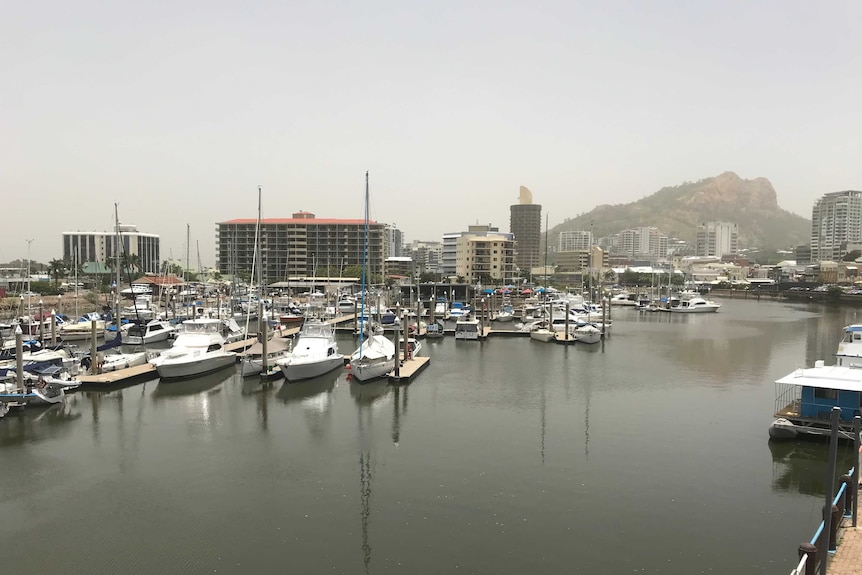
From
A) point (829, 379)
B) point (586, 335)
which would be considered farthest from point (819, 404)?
point (586, 335)

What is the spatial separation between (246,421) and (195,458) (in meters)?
5.00

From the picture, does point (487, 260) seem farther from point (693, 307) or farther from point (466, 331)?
point (466, 331)

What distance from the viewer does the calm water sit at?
14623 mm

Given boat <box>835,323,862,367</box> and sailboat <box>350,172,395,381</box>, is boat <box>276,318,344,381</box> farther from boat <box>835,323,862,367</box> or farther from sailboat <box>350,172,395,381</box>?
boat <box>835,323,862,367</box>

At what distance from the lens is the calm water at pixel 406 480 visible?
14.6 meters

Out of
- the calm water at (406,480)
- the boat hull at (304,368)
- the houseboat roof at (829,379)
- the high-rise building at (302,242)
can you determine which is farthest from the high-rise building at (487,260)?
the houseboat roof at (829,379)

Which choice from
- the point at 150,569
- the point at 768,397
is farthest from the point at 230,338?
the point at 768,397

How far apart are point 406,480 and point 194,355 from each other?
20.2m

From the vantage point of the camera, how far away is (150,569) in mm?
13828

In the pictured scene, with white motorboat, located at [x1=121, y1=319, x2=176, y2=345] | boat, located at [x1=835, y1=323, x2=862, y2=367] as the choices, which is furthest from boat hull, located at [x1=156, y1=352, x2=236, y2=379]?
boat, located at [x1=835, y1=323, x2=862, y2=367]

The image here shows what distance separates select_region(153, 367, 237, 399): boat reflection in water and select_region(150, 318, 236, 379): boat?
36cm

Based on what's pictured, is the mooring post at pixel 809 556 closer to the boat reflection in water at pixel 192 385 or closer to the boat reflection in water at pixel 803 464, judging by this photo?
the boat reflection in water at pixel 803 464

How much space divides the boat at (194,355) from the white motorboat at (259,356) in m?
1.51

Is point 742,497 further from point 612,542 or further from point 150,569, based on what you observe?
point 150,569
